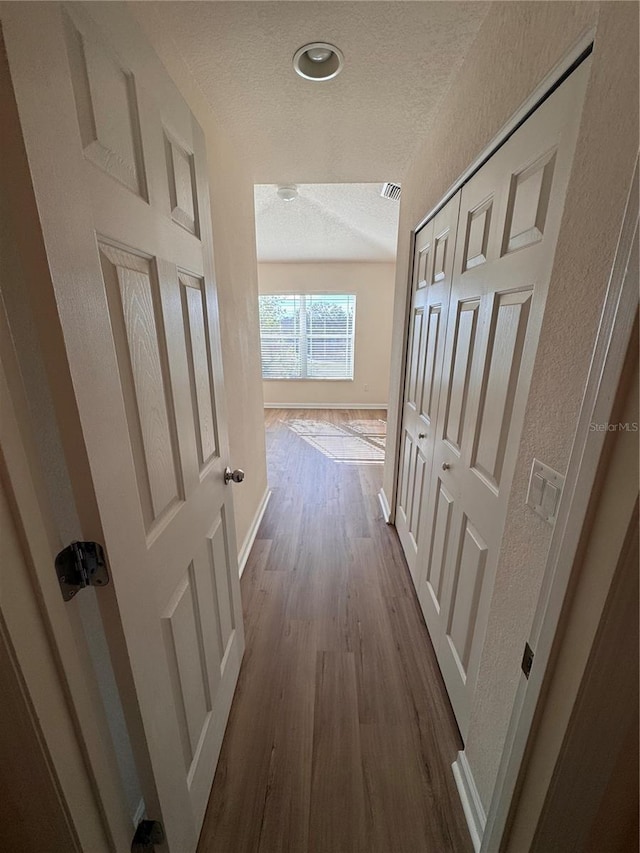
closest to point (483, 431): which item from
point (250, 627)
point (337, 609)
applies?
point (337, 609)

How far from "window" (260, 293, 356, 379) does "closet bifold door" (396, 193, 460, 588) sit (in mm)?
3930

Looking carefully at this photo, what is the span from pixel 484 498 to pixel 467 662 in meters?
0.64

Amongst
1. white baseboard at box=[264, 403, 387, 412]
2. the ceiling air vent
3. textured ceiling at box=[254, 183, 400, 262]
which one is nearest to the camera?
the ceiling air vent

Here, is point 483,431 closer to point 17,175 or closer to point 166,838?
point 17,175

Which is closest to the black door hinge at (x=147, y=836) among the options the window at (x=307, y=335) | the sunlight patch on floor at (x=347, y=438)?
the sunlight patch on floor at (x=347, y=438)

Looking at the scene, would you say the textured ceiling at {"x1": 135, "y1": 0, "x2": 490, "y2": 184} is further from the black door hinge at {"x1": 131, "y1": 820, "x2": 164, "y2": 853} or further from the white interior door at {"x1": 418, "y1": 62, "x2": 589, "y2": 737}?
the black door hinge at {"x1": 131, "y1": 820, "x2": 164, "y2": 853}

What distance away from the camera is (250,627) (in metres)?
1.78

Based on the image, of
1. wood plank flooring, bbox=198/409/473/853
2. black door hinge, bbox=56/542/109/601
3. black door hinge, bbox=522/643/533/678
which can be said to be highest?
black door hinge, bbox=56/542/109/601

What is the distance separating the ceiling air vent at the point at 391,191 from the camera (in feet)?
9.43

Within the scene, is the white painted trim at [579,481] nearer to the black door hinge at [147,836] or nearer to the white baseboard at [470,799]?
the white baseboard at [470,799]

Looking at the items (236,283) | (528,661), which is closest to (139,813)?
(528,661)

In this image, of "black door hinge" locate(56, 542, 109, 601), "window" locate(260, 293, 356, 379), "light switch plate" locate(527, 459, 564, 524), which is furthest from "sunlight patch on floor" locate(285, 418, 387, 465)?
"black door hinge" locate(56, 542, 109, 601)

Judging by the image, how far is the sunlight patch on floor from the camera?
4133 millimetres

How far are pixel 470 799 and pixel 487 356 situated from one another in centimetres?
141
